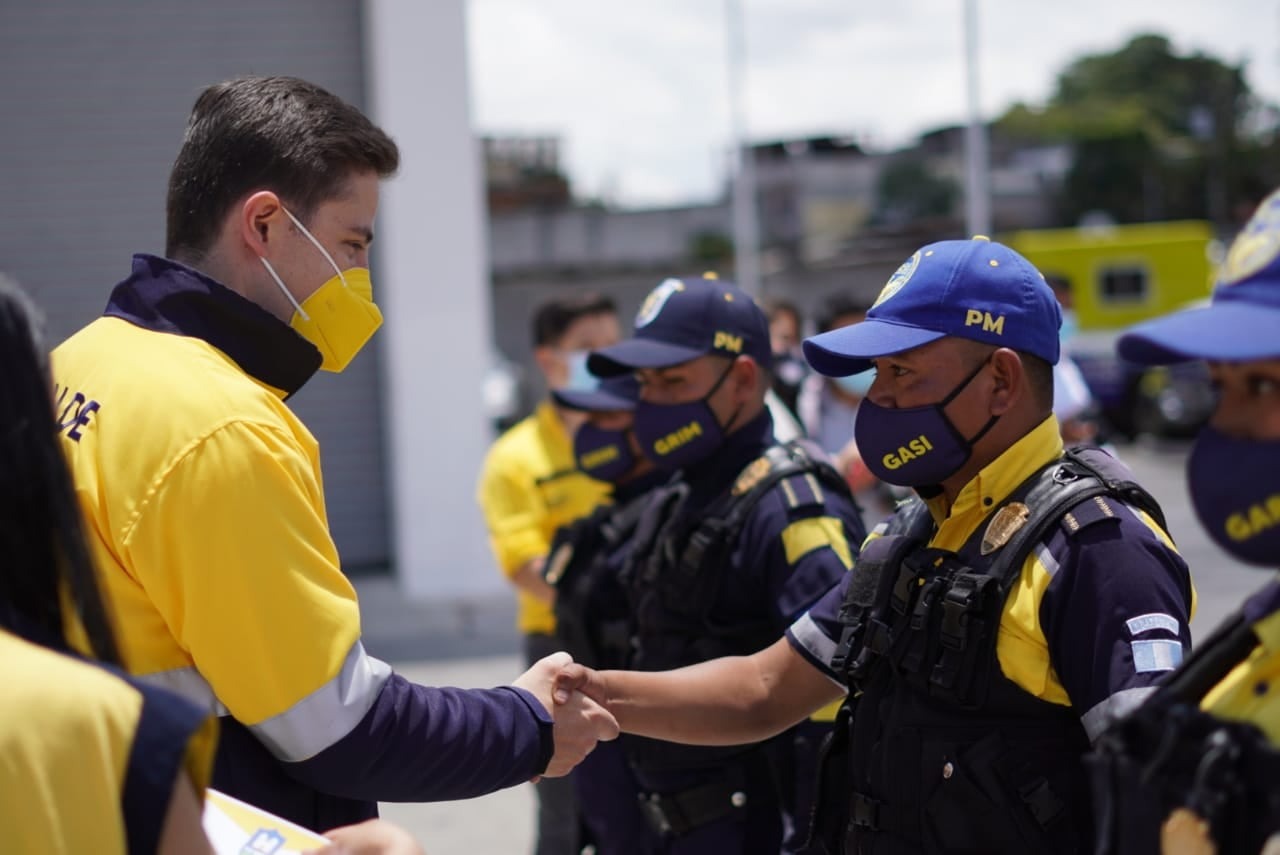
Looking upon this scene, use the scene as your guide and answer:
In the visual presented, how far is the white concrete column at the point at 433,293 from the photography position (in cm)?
983

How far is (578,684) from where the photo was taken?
108 inches

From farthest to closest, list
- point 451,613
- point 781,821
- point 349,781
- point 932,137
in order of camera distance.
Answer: point 932,137 → point 451,613 → point 781,821 → point 349,781

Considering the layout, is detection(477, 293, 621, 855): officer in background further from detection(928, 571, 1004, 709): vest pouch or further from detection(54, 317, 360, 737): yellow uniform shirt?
detection(54, 317, 360, 737): yellow uniform shirt

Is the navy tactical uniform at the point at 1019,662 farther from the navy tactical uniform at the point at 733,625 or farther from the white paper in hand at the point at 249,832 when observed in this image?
the white paper in hand at the point at 249,832

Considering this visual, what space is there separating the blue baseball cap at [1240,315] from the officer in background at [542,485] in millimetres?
3306

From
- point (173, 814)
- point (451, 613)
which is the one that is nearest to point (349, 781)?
point (173, 814)

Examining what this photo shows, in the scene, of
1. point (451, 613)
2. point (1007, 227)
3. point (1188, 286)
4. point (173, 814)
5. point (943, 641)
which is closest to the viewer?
point (173, 814)

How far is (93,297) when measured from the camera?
1043 cm

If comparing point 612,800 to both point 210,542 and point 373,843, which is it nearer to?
point 210,542

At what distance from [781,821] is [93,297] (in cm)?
853

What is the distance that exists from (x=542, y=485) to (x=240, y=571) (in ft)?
11.5

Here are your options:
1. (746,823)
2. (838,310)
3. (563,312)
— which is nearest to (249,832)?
(746,823)

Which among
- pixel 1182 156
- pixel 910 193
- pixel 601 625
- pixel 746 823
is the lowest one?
pixel 746 823

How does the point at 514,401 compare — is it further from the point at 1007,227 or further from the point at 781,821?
the point at 1007,227
